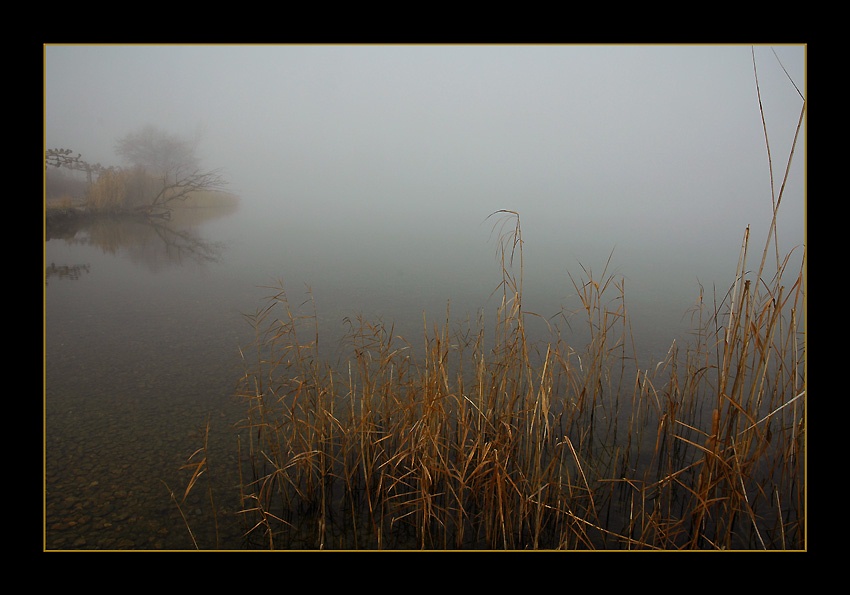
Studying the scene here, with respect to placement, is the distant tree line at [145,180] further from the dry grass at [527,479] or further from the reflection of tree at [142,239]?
the dry grass at [527,479]

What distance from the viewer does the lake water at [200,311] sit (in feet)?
6.03

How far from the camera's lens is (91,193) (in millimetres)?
5988

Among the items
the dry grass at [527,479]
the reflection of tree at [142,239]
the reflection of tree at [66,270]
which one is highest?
the reflection of tree at [142,239]

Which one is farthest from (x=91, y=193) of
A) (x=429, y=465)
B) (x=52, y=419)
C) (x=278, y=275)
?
(x=429, y=465)

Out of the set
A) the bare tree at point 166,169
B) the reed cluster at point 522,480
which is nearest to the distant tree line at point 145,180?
the bare tree at point 166,169

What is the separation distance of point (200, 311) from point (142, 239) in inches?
133

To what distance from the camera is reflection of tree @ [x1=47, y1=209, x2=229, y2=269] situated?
5.64m

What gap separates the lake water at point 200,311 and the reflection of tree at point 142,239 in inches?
1.1

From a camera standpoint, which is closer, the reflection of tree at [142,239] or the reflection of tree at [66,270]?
the reflection of tree at [66,270]

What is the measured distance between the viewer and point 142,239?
648 cm

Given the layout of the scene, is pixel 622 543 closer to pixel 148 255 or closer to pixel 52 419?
pixel 52 419

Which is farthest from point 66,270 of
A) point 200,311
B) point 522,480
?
point 522,480

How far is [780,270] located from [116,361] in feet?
10.8

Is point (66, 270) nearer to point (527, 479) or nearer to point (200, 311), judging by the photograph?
point (200, 311)
